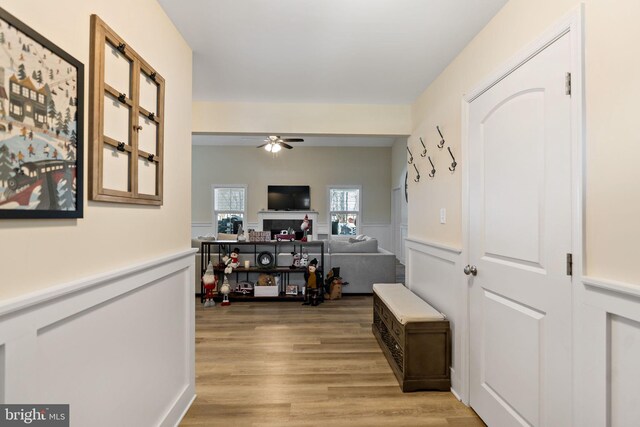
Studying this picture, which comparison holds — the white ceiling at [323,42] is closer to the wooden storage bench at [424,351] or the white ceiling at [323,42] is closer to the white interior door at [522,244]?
the white interior door at [522,244]

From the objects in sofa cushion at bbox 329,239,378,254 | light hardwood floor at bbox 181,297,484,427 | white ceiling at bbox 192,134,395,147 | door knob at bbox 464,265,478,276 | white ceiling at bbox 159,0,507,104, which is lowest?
light hardwood floor at bbox 181,297,484,427

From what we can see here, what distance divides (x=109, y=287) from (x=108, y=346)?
9.6 inches

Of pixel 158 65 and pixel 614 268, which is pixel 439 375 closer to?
pixel 614 268

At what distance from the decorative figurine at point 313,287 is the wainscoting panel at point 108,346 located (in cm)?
253

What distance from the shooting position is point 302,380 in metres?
2.49

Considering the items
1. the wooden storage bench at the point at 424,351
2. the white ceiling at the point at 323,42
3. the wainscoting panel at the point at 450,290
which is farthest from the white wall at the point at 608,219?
the wooden storage bench at the point at 424,351

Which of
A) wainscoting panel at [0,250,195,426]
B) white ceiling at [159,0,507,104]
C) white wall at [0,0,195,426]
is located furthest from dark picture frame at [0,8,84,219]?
white ceiling at [159,0,507,104]

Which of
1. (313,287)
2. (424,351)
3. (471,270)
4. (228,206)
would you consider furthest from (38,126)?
(228,206)

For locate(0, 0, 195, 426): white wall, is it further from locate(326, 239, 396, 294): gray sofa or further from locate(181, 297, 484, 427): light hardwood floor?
locate(326, 239, 396, 294): gray sofa

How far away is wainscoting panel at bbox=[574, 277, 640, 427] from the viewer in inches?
42.7

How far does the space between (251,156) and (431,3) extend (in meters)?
6.94

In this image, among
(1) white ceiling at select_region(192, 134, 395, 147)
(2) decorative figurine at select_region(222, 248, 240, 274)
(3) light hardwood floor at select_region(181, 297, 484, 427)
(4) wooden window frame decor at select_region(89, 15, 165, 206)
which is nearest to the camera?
(4) wooden window frame decor at select_region(89, 15, 165, 206)

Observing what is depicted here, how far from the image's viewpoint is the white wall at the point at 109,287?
3.01 feet

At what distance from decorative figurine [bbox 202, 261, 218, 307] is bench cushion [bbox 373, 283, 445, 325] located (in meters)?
2.29
